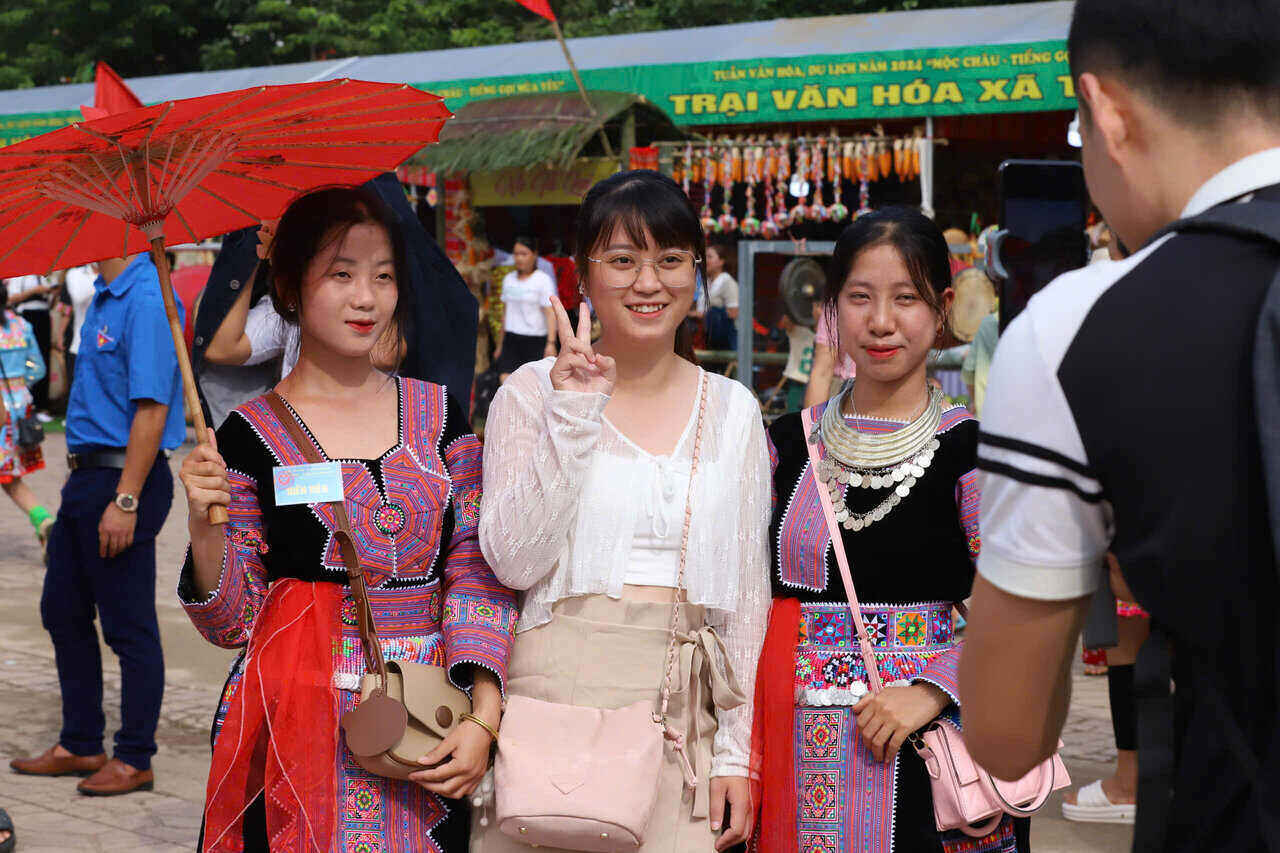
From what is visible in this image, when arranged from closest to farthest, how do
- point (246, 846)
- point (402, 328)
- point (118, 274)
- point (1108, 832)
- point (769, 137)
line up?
point (246, 846) < point (402, 328) < point (1108, 832) < point (118, 274) < point (769, 137)

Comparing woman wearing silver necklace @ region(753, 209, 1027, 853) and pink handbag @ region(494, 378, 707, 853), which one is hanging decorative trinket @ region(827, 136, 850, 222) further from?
pink handbag @ region(494, 378, 707, 853)

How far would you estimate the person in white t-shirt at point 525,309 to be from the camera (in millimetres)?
13539

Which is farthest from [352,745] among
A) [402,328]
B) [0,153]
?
[0,153]

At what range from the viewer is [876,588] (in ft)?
9.20

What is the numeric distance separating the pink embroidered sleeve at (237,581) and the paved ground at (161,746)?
2.34 metres

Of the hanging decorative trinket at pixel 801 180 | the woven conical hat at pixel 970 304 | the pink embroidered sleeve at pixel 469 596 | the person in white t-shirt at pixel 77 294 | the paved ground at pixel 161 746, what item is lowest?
the paved ground at pixel 161 746

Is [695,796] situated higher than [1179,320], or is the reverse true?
[1179,320]

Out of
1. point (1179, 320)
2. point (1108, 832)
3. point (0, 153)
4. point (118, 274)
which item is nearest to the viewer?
point (1179, 320)

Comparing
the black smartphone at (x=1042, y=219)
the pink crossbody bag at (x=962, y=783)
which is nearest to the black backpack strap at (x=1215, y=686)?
the pink crossbody bag at (x=962, y=783)

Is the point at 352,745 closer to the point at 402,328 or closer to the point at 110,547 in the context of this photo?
the point at 402,328

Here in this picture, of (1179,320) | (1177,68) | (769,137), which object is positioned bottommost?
(1179,320)

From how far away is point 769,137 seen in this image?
44.6ft

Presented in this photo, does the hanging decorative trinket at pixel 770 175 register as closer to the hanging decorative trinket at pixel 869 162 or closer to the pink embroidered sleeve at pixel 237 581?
the hanging decorative trinket at pixel 869 162

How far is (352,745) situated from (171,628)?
18.3 ft
